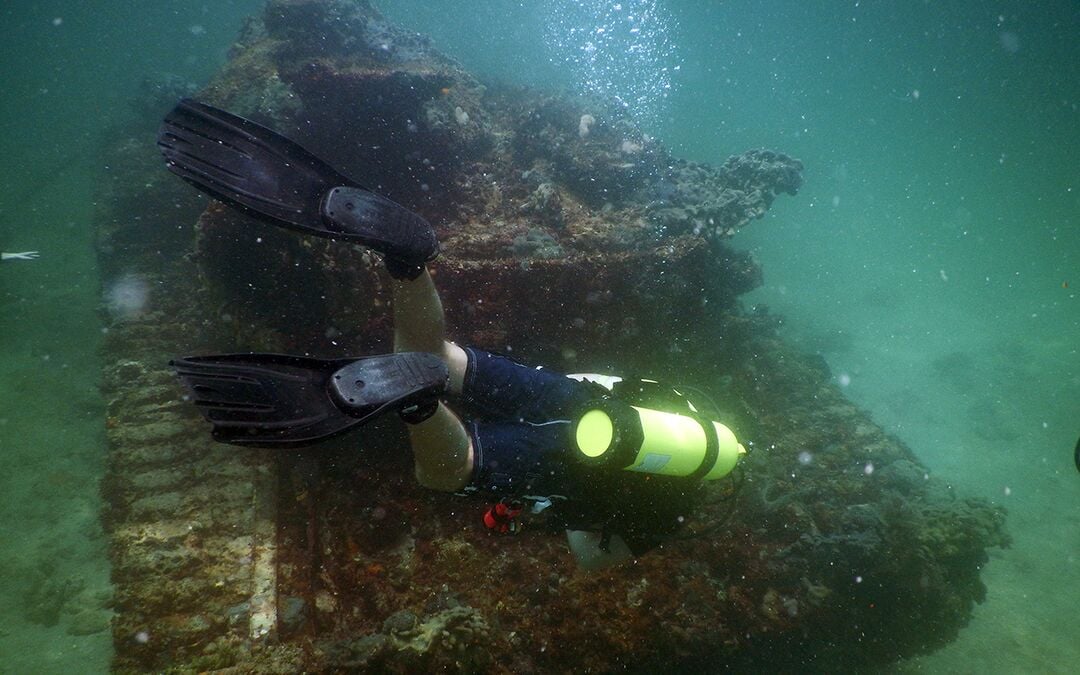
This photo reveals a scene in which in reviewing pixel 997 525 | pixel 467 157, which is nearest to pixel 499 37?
pixel 467 157

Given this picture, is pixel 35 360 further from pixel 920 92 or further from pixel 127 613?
pixel 920 92

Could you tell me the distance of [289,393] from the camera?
2.16 metres

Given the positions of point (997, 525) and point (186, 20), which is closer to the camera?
point (997, 525)

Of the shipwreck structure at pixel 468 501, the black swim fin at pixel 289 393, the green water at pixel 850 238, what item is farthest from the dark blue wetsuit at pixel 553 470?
the green water at pixel 850 238

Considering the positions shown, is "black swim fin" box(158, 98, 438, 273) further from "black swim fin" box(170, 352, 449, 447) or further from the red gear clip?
the red gear clip

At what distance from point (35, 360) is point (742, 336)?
13860 mm

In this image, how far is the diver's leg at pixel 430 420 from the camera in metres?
2.76

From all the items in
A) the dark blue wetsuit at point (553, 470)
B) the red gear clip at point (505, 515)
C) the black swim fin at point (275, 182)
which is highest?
the black swim fin at point (275, 182)

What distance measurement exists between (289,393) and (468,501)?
2850 mm

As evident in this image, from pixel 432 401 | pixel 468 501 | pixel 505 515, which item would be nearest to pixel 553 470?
pixel 505 515

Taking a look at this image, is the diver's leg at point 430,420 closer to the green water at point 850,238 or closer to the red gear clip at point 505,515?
the red gear clip at point 505,515

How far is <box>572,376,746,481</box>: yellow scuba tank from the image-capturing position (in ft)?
9.41

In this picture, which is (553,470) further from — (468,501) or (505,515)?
(468,501)

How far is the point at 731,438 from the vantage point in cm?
363
